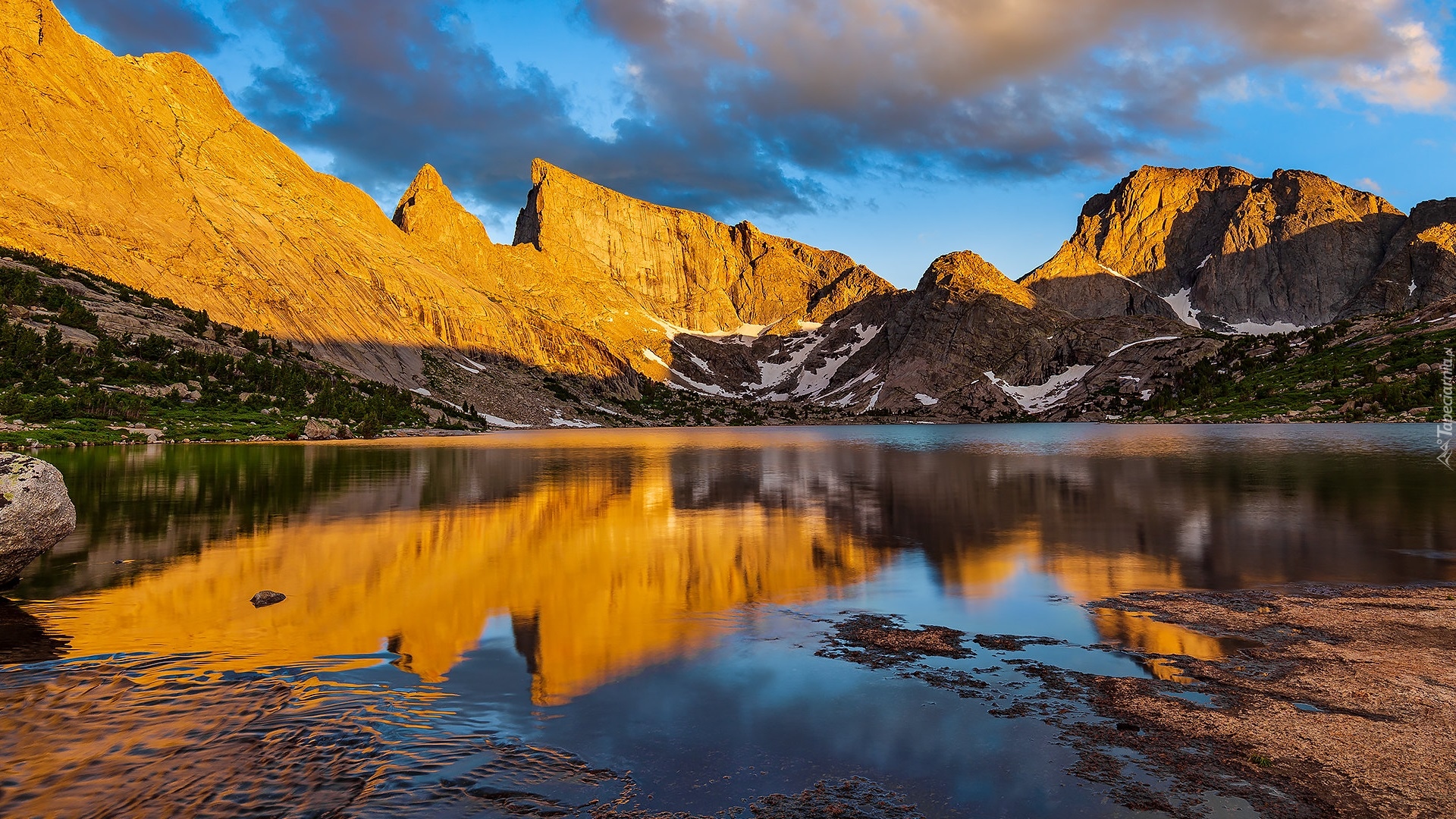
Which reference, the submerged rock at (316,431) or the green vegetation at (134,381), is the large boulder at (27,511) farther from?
the submerged rock at (316,431)

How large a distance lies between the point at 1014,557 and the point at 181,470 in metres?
65.7

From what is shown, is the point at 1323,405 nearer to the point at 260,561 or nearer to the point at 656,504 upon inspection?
the point at 656,504

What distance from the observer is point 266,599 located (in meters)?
21.6

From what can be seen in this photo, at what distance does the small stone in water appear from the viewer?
69.9ft

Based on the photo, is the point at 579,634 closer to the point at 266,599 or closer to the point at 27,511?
the point at 266,599

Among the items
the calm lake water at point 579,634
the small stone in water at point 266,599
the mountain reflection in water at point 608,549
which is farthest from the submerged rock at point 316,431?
the small stone in water at point 266,599

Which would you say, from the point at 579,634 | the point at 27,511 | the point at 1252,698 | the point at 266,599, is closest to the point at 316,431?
the point at 27,511

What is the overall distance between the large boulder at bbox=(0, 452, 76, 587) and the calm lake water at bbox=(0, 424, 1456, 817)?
4.48ft

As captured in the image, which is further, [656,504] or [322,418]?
[322,418]

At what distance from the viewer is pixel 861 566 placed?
90.3 feet

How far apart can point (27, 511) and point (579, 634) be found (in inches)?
648

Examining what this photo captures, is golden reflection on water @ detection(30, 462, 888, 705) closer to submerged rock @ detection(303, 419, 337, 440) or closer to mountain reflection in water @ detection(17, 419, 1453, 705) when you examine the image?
mountain reflection in water @ detection(17, 419, 1453, 705)

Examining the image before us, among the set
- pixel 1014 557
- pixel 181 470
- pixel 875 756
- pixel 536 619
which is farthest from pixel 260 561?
pixel 181 470

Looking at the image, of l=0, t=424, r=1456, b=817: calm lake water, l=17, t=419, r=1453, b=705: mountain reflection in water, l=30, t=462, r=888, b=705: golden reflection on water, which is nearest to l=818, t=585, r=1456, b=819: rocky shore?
l=0, t=424, r=1456, b=817: calm lake water
